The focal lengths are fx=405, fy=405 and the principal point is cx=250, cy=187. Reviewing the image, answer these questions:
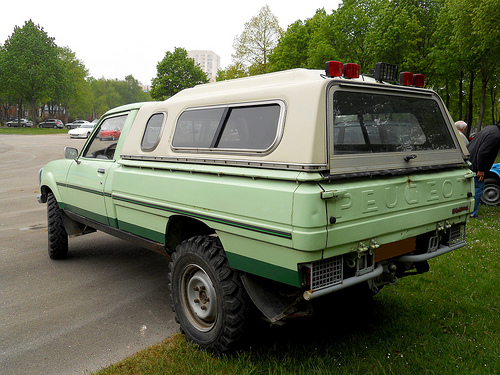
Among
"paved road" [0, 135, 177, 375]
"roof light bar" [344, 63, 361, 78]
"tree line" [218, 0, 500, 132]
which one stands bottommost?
"paved road" [0, 135, 177, 375]

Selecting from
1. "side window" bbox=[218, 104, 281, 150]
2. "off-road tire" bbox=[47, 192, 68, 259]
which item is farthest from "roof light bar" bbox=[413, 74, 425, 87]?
"off-road tire" bbox=[47, 192, 68, 259]

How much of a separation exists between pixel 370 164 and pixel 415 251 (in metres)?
0.94

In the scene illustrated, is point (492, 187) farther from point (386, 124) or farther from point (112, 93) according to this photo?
point (112, 93)

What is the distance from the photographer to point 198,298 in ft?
11.0

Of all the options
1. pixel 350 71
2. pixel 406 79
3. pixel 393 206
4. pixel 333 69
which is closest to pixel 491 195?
pixel 406 79

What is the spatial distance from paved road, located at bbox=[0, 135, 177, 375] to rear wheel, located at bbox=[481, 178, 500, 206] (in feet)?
23.5

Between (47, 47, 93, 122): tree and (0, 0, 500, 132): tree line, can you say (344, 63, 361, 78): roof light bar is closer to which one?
(0, 0, 500, 132): tree line

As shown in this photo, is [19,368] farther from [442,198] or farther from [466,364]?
[442,198]

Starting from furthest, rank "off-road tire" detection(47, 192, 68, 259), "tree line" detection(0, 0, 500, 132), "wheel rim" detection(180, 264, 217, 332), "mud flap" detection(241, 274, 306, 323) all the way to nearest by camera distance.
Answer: "tree line" detection(0, 0, 500, 132) → "off-road tire" detection(47, 192, 68, 259) → "wheel rim" detection(180, 264, 217, 332) → "mud flap" detection(241, 274, 306, 323)

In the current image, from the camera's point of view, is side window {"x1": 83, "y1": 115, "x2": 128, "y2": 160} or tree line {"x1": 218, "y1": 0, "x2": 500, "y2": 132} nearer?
side window {"x1": 83, "y1": 115, "x2": 128, "y2": 160}

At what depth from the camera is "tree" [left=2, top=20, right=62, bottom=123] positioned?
160 feet

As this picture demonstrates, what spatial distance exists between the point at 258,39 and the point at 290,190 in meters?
32.6

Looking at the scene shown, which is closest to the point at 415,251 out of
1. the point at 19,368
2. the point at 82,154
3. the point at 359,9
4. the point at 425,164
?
the point at 425,164

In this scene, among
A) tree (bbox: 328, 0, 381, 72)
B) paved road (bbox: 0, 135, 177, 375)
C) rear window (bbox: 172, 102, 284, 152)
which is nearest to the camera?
rear window (bbox: 172, 102, 284, 152)
